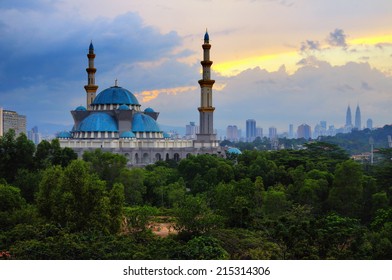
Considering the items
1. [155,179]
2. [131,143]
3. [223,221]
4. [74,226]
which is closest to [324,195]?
[223,221]

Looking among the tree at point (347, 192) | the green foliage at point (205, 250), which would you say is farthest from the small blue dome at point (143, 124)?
the green foliage at point (205, 250)

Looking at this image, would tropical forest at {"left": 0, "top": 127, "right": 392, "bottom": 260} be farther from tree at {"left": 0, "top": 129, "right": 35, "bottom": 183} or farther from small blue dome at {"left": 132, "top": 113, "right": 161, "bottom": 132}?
small blue dome at {"left": 132, "top": 113, "right": 161, "bottom": 132}

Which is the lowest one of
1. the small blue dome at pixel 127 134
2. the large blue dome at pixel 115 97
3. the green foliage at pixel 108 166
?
the green foliage at pixel 108 166

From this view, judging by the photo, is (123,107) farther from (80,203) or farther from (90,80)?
(80,203)

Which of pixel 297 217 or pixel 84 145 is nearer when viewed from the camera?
pixel 297 217

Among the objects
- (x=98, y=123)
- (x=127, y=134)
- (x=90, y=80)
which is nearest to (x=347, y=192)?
(x=127, y=134)

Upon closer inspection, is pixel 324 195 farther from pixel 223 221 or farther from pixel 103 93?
pixel 103 93

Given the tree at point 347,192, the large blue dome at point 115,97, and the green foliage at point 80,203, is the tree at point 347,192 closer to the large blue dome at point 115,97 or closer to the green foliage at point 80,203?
the green foliage at point 80,203

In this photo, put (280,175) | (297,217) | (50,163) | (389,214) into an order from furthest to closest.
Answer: (280,175) → (50,163) → (297,217) → (389,214)
